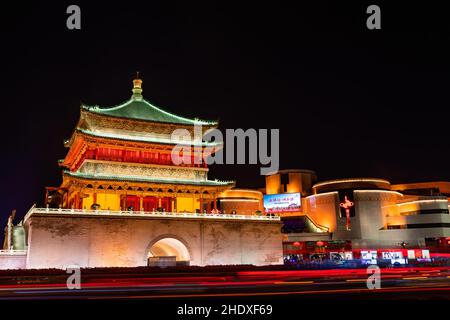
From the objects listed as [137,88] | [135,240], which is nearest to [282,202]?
[137,88]

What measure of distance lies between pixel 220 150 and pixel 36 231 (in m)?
19.1

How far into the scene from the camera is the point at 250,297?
14148 millimetres

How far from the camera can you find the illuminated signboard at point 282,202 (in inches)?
2601

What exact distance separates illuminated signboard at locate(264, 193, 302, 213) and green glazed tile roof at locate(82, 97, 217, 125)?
2710 centimetres

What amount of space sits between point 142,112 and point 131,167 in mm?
6310

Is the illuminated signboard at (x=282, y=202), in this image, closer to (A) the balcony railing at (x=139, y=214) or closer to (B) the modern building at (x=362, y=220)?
(B) the modern building at (x=362, y=220)

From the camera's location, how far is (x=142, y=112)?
4216 cm

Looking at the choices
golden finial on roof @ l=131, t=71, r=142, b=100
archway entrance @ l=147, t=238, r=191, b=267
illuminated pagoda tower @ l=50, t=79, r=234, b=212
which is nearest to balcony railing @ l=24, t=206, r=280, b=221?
illuminated pagoda tower @ l=50, t=79, r=234, b=212

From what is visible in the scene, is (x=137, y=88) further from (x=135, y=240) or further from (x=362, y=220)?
(x=362, y=220)

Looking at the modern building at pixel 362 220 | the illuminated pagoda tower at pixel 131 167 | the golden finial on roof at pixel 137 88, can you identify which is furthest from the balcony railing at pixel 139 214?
the modern building at pixel 362 220

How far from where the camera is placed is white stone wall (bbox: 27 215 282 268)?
106 feet

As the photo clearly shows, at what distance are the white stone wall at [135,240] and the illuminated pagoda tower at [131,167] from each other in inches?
Answer: 97.8

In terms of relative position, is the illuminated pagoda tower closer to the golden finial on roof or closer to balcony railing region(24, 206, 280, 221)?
balcony railing region(24, 206, 280, 221)
